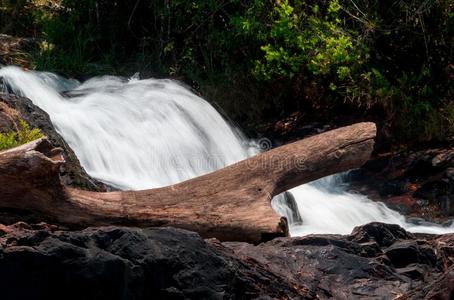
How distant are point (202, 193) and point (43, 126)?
2.45 metres

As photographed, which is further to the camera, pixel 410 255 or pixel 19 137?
pixel 19 137

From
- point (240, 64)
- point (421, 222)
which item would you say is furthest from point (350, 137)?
point (240, 64)

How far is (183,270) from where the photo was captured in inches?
171

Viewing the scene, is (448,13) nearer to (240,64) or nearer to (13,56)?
(240,64)

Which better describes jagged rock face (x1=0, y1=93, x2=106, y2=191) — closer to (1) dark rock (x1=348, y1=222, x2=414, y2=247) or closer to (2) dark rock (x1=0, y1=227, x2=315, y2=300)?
(1) dark rock (x1=348, y1=222, x2=414, y2=247)

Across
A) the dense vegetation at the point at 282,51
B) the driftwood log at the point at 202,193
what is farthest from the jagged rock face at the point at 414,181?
the driftwood log at the point at 202,193

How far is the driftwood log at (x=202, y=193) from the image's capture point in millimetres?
5465

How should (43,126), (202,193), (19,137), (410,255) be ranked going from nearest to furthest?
1. (410,255)
2. (202,193)
3. (19,137)
4. (43,126)

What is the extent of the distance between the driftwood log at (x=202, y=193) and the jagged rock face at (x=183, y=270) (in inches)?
17.5

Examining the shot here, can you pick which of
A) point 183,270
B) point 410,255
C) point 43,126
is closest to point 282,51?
point 43,126

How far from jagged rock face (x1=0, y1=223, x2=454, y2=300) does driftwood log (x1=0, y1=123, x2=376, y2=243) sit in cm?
44

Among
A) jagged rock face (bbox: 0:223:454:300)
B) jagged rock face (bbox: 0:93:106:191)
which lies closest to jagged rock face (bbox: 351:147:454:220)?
jagged rock face (bbox: 0:93:106:191)

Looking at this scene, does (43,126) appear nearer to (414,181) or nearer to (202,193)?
(202,193)

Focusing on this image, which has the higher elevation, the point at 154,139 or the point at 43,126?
the point at 43,126
